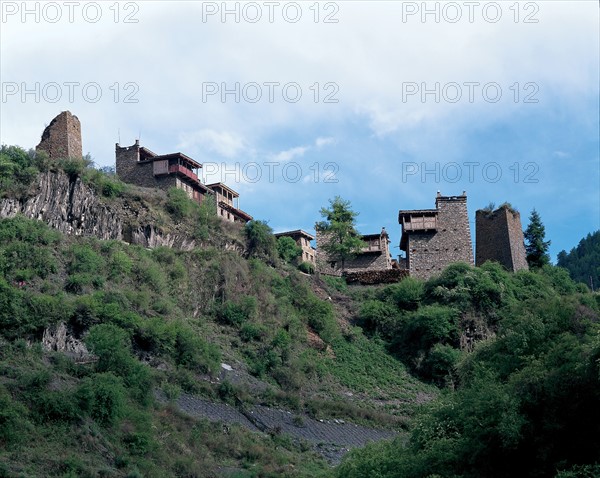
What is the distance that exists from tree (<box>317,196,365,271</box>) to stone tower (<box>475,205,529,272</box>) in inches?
339

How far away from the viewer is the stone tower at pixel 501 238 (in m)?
76.6

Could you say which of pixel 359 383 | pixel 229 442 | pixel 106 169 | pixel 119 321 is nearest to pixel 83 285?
pixel 119 321

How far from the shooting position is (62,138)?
220 feet

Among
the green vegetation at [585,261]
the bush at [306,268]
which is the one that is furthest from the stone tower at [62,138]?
the green vegetation at [585,261]

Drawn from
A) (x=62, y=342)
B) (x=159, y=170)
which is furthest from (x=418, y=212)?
(x=62, y=342)

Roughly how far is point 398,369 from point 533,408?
30985 millimetres

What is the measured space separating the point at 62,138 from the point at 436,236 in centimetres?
2857

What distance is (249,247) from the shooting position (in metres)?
68.8

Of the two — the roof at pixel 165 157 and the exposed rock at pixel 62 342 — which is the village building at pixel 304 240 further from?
the exposed rock at pixel 62 342

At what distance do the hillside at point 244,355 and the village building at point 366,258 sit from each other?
6.20m

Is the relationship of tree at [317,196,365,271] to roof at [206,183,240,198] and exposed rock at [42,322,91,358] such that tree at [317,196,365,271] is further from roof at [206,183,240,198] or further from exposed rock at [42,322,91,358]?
exposed rock at [42,322,91,358]

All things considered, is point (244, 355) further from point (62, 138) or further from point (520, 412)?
point (520, 412)

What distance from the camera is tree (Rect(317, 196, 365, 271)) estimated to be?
79.4 metres

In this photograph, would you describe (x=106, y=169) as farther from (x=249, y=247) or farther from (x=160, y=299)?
(x=160, y=299)
